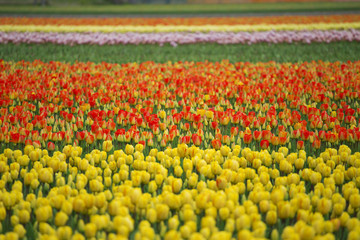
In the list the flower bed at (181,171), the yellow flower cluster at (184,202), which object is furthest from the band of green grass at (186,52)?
the yellow flower cluster at (184,202)

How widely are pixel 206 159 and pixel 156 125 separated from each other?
0.96 metres

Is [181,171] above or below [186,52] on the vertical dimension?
below

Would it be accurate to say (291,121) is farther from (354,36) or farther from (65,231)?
(354,36)

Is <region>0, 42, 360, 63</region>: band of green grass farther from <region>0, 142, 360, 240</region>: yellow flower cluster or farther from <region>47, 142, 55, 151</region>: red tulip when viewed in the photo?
<region>0, 142, 360, 240</region>: yellow flower cluster

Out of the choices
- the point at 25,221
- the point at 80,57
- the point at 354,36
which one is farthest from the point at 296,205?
the point at 354,36

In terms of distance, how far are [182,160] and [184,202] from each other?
1029 mm

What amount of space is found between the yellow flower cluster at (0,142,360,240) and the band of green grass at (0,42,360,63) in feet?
22.7

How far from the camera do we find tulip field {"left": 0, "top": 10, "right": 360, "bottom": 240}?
217 centimetres

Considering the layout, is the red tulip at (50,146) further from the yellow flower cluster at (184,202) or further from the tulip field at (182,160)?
the yellow flower cluster at (184,202)

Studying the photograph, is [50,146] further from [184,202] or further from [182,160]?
[184,202]

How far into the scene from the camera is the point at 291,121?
425cm

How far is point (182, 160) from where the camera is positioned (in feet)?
11.1

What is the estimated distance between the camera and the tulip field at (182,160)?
2170 mm

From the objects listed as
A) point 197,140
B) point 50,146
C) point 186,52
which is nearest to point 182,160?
point 197,140
